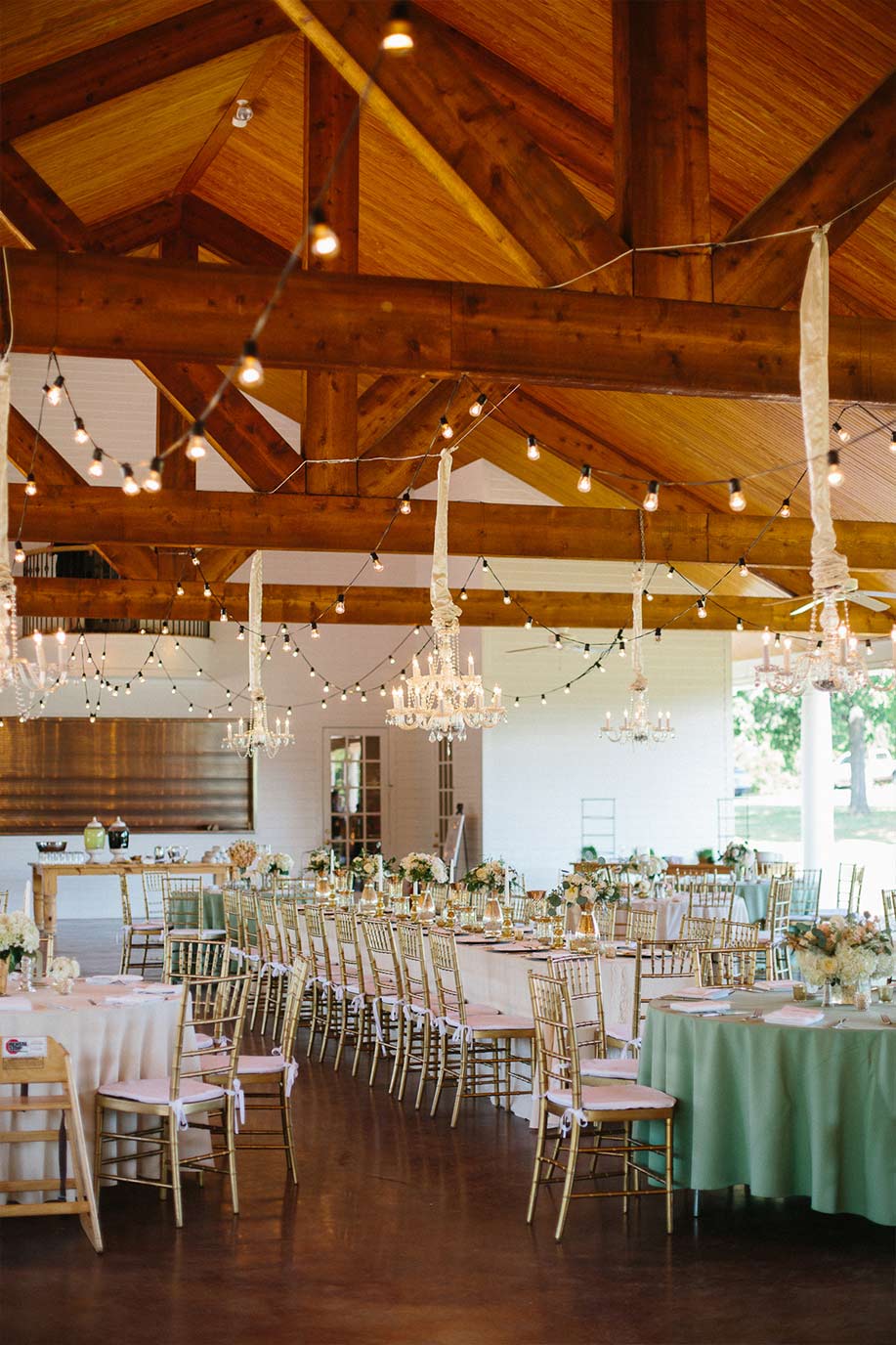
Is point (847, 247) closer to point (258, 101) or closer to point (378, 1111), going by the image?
point (258, 101)

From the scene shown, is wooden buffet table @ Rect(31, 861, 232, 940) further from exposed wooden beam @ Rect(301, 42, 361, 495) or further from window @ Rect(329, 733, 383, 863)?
exposed wooden beam @ Rect(301, 42, 361, 495)

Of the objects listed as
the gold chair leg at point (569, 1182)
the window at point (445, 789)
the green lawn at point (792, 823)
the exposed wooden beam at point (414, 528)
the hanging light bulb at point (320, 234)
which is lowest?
the gold chair leg at point (569, 1182)

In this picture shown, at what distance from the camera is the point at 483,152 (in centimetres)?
636

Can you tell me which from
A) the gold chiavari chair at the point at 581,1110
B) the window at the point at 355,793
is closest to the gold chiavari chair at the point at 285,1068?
the gold chiavari chair at the point at 581,1110

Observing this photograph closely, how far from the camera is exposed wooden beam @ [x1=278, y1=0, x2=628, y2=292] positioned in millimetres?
6320

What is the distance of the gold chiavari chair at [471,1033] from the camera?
7316mm

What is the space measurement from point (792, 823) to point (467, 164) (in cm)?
2349

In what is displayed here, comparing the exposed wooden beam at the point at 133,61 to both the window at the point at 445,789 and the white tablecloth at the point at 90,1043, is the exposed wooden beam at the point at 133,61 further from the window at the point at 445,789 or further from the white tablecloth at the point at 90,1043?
the window at the point at 445,789

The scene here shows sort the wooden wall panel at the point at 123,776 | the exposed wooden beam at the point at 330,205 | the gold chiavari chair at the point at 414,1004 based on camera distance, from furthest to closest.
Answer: the wooden wall panel at the point at 123,776
the exposed wooden beam at the point at 330,205
the gold chiavari chair at the point at 414,1004

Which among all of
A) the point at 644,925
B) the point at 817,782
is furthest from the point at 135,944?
the point at 817,782

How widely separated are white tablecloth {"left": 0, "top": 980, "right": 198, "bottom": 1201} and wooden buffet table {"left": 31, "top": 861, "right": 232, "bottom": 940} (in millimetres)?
8926

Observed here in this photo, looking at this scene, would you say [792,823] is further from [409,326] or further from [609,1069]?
[409,326]

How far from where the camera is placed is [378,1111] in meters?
7.57

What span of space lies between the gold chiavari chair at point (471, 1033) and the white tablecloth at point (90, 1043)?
5.63 feet
